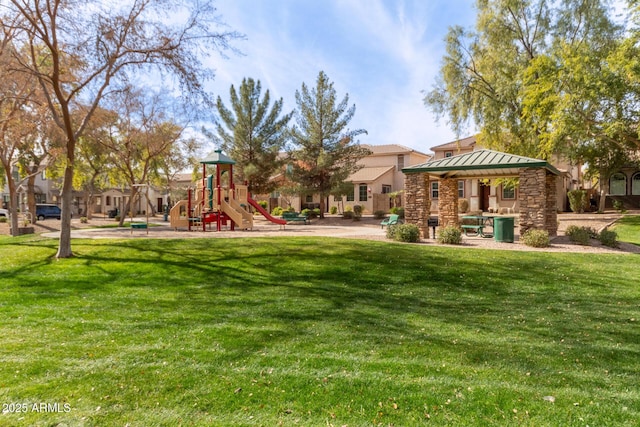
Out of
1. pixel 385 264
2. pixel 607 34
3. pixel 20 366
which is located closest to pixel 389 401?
pixel 20 366

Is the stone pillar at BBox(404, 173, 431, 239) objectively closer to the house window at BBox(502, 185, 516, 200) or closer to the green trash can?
the green trash can

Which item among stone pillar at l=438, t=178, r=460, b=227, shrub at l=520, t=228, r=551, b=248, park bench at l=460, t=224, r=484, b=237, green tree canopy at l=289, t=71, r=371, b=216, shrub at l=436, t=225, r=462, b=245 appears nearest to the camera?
shrub at l=520, t=228, r=551, b=248

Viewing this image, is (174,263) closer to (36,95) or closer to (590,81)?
(36,95)

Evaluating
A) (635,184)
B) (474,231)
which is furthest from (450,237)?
(635,184)

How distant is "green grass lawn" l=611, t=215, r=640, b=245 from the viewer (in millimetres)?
17359

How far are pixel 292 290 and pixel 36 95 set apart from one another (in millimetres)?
15505

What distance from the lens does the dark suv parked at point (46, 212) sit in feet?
121

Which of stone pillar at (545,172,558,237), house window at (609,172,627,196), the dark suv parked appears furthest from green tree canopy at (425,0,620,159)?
the dark suv parked

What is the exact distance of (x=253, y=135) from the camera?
31.7 meters

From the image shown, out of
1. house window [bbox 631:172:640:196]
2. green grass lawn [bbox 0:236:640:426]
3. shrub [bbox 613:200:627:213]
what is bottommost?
green grass lawn [bbox 0:236:640:426]

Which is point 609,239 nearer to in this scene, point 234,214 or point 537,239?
point 537,239

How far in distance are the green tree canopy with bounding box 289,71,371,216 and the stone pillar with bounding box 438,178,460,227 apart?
36.0 ft

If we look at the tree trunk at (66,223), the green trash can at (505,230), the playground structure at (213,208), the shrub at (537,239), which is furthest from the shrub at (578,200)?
the tree trunk at (66,223)

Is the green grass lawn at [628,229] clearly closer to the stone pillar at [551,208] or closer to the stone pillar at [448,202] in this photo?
the stone pillar at [551,208]
